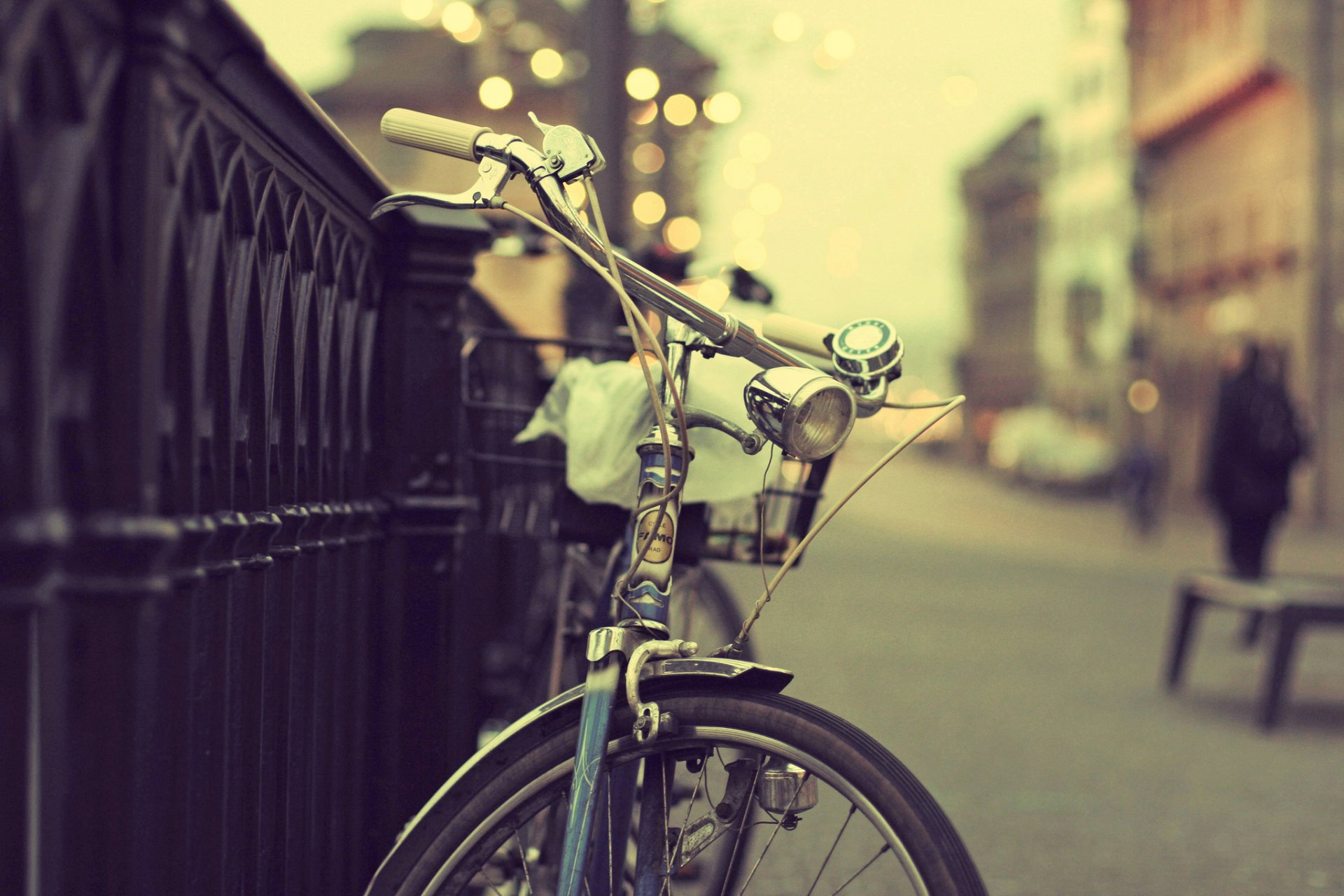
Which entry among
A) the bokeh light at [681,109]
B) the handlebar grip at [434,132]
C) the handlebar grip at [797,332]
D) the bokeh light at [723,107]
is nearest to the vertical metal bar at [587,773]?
the handlebar grip at [434,132]

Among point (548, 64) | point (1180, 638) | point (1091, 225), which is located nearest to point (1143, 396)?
point (1091, 225)

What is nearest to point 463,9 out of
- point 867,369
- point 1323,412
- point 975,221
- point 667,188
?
point 667,188

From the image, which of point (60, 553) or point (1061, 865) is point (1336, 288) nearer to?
point (1061, 865)

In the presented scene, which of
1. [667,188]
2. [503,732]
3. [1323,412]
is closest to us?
[503,732]

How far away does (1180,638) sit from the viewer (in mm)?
7711

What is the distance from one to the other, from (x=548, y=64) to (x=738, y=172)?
434 cm

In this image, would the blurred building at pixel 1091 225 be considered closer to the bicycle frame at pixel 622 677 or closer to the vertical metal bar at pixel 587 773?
the bicycle frame at pixel 622 677

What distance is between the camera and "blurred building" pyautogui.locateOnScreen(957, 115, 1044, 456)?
65062mm

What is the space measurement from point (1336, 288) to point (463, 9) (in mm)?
22997

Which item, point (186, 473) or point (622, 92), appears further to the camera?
point (622, 92)

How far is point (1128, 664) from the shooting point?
28.2 feet

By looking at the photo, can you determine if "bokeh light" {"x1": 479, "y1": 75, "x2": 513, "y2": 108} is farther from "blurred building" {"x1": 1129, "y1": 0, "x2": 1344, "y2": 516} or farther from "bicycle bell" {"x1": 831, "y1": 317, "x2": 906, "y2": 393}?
"blurred building" {"x1": 1129, "y1": 0, "x2": 1344, "y2": 516}

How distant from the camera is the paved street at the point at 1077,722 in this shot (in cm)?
432

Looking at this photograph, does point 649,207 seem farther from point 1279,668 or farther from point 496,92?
point 1279,668
